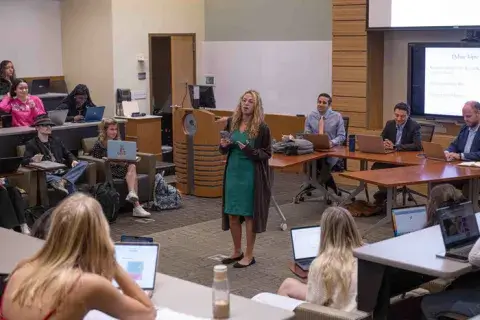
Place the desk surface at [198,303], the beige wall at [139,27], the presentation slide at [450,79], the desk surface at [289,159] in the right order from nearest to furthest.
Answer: the desk surface at [198,303]
the desk surface at [289,159]
the presentation slide at [450,79]
the beige wall at [139,27]

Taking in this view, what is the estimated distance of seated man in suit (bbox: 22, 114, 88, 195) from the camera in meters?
8.56

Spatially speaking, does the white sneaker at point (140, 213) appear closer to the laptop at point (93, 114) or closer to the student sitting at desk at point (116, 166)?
the student sitting at desk at point (116, 166)

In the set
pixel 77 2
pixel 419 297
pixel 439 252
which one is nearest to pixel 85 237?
pixel 439 252

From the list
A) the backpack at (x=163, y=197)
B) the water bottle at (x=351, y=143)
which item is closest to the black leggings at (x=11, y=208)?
the backpack at (x=163, y=197)

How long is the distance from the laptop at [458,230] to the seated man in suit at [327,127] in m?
5.05

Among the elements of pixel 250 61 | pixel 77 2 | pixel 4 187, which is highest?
pixel 77 2

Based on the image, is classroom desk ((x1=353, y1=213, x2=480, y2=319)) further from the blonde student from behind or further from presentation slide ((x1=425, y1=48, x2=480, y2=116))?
presentation slide ((x1=425, y1=48, x2=480, y2=116))

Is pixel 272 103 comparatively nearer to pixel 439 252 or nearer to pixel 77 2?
pixel 77 2

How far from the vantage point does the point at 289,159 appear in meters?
8.41

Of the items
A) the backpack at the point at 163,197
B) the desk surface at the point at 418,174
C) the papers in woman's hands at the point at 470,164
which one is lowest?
the backpack at the point at 163,197

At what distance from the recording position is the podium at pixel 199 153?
978cm

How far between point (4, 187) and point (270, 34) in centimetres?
570

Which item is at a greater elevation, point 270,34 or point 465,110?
point 270,34

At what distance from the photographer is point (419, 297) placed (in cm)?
462
